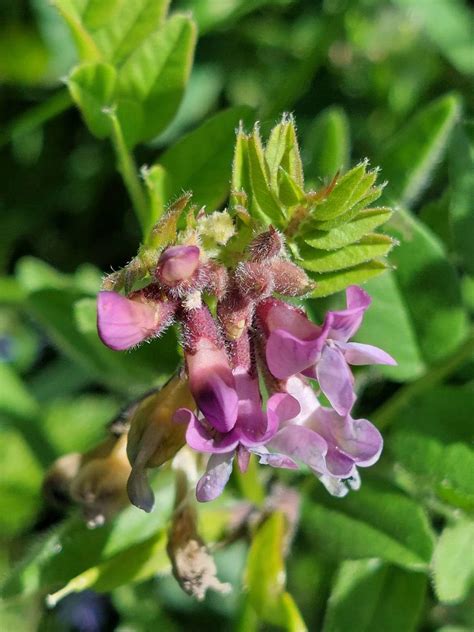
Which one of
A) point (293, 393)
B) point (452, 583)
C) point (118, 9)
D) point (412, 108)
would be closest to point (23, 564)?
point (293, 393)

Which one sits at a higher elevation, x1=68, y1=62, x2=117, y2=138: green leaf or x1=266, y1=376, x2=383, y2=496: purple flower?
x1=68, y1=62, x2=117, y2=138: green leaf

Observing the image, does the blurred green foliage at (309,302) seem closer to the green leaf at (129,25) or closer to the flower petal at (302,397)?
the green leaf at (129,25)

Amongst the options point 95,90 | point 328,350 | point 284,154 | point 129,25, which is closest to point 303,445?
point 328,350

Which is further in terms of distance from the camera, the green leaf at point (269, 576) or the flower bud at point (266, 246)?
the green leaf at point (269, 576)

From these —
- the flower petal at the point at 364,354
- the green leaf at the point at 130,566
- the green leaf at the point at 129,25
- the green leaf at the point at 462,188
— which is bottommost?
the green leaf at the point at 130,566

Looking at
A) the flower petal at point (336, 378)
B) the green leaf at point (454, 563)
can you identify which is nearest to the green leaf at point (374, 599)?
the green leaf at point (454, 563)

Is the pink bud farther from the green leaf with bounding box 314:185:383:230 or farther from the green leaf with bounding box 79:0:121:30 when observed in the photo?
the green leaf with bounding box 79:0:121:30

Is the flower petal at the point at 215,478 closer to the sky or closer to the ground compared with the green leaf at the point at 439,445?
closer to the sky

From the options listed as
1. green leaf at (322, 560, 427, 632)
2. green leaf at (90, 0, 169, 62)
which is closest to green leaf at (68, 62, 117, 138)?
green leaf at (90, 0, 169, 62)
